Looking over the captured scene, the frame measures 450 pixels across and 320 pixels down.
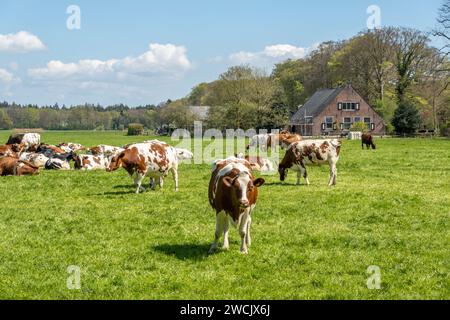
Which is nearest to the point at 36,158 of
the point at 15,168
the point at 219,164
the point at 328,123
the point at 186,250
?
the point at 15,168

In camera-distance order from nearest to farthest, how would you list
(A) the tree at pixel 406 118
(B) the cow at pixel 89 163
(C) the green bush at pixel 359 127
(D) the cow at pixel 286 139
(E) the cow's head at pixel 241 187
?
(E) the cow's head at pixel 241 187 → (B) the cow at pixel 89 163 → (D) the cow at pixel 286 139 → (A) the tree at pixel 406 118 → (C) the green bush at pixel 359 127

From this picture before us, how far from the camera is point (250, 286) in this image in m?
8.33

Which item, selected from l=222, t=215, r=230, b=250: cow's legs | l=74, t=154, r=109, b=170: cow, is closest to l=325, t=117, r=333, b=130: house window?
l=74, t=154, r=109, b=170: cow

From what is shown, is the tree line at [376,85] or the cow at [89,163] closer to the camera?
the cow at [89,163]

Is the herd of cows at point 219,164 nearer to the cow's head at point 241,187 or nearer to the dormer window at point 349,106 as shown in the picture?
the cow's head at point 241,187

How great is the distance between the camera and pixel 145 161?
18812 millimetres

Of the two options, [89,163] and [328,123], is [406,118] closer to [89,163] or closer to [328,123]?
[328,123]

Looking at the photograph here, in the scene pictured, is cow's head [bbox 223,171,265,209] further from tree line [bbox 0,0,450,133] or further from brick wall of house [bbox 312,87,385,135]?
brick wall of house [bbox 312,87,385,135]

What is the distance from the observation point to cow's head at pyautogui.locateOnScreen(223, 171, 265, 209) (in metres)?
9.60

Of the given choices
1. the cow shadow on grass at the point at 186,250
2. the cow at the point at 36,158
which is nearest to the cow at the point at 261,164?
the cow at the point at 36,158

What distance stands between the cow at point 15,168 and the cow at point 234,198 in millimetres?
16816

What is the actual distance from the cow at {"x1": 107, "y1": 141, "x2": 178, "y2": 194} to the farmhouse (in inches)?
2776

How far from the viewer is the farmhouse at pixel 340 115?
88188 millimetres
